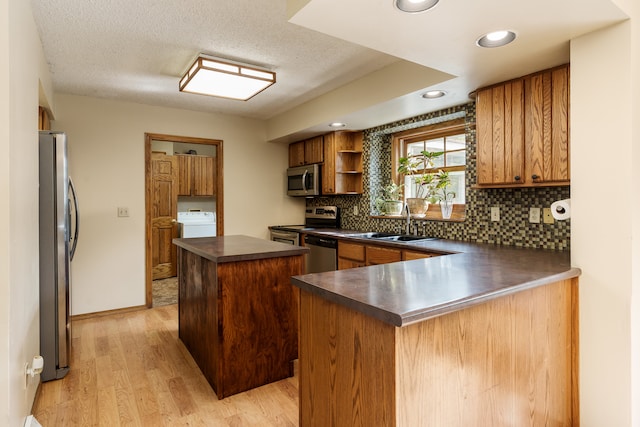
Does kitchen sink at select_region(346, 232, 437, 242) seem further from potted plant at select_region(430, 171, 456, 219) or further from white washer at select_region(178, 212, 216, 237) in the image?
white washer at select_region(178, 212, 216, 237)

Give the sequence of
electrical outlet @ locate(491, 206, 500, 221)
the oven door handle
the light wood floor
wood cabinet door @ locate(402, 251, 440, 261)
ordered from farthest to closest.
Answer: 1. the oven door handle
2. electrical outlet @ locate(491, 206, 500, 221)
3. wood cabinet door @ locate(402, 251, 440, 261)
4. the light wood floor

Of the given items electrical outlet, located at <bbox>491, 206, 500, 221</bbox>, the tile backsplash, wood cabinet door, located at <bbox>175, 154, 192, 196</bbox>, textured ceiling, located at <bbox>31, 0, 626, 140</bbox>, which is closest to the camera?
textured ceiling, located at <bbox>31, 0, 626, 140</bbox>

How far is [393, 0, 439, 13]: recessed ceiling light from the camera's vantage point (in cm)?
138

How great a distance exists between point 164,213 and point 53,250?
3333 mm

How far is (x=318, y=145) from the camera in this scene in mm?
4414

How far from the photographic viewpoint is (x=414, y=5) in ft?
4.60

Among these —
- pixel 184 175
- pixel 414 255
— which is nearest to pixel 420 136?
pixel 414 255

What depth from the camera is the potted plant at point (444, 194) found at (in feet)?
10.6

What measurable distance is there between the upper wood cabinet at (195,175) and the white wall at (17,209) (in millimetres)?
3701

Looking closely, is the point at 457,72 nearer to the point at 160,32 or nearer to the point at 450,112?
the point at 450,112

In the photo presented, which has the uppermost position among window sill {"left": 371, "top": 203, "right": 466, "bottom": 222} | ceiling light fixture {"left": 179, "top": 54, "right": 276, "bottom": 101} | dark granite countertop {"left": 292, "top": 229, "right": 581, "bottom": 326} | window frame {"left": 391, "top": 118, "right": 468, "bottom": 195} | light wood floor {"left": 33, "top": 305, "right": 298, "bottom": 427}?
ceiling light fixture {"left": 179, "top": 54, "right": 276, "bottom": 101}

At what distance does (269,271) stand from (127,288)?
252cm

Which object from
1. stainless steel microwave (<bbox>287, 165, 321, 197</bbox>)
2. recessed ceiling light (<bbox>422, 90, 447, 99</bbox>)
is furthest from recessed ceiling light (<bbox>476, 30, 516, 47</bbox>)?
stainless steel microwave (<bbox>287, 165, 321, 197</bbox>)

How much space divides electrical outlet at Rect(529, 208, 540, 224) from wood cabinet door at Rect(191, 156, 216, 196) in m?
4.71
